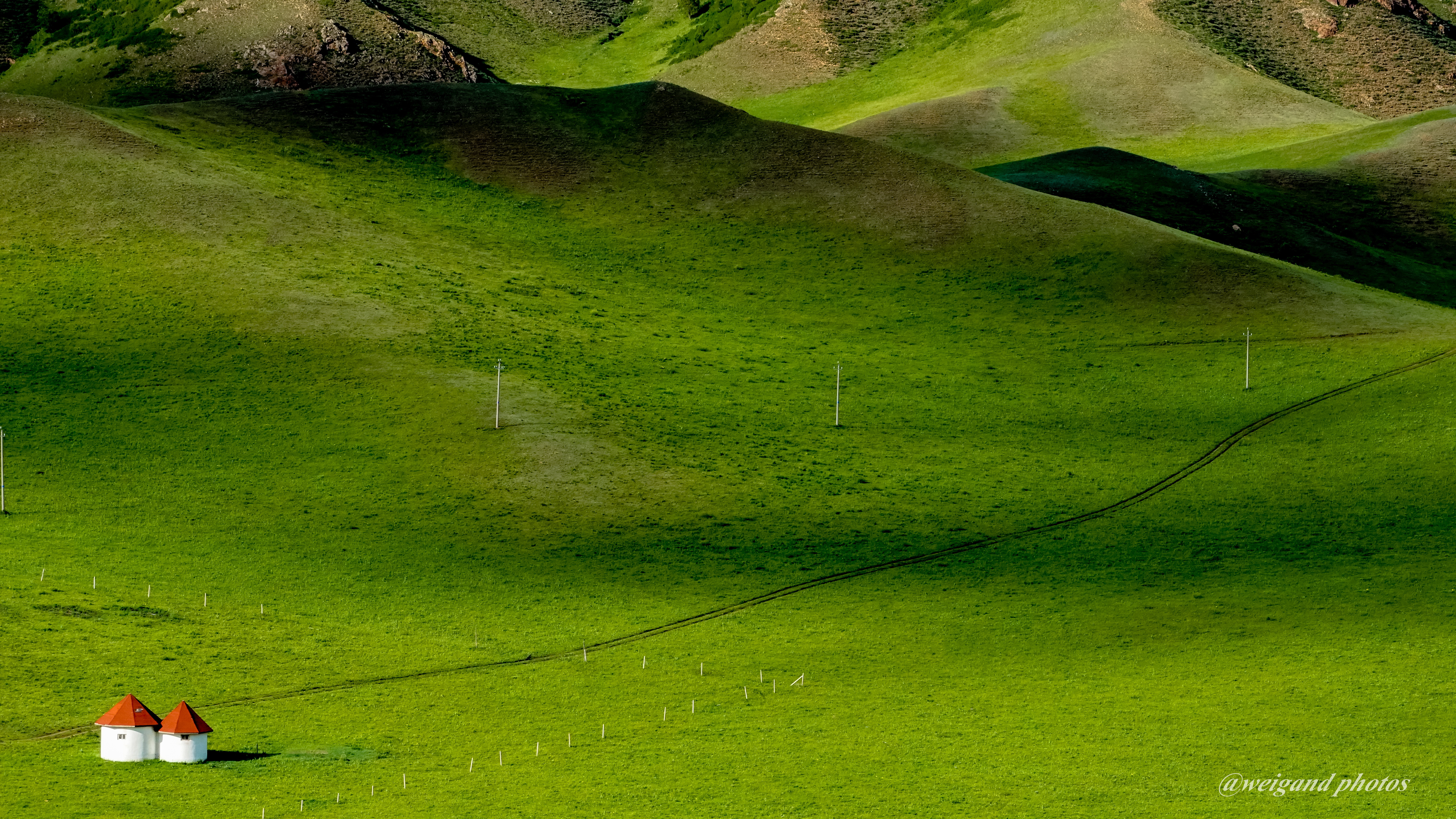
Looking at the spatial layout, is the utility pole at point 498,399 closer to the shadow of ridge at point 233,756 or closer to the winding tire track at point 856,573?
the winding tire track at point 856,573

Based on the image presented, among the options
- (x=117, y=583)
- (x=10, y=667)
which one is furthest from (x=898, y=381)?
(x=10, y=667)

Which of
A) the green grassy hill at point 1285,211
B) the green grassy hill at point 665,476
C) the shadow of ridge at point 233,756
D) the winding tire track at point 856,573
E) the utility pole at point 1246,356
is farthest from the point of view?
the green grassy hill at point 1285,211

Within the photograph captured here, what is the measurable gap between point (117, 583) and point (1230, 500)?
41374 millimetres

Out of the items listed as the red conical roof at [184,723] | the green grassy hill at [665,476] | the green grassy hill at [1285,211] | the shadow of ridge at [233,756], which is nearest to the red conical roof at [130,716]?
the red conical roof at [184,723]

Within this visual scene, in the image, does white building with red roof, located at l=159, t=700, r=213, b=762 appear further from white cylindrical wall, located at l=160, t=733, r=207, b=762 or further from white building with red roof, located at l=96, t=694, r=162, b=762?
white building with red roof, located at l=96, t=694, r=162, b=762

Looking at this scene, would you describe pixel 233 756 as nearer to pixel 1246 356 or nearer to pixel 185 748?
pixel 185 748

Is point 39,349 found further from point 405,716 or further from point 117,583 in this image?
point 405,716

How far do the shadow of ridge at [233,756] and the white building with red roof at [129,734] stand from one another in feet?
4.79

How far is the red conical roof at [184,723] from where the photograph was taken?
43.6 metres

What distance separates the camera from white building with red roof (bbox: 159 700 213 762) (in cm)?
4359

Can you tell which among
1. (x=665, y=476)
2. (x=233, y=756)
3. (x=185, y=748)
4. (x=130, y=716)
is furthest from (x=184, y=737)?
(x=665, y=476)

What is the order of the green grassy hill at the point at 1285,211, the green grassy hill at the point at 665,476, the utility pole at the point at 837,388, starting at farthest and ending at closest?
the green grassy hill at the point at 1285,211 < the utility pole at the point at 837,388 < the green grassy hill at the point at 665,476

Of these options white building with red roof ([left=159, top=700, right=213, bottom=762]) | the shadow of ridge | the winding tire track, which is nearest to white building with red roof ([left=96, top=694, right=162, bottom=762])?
white building with red roof ([left=159, top=700, right=213, bottom=762])

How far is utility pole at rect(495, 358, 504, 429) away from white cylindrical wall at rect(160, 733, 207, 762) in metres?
29.6
